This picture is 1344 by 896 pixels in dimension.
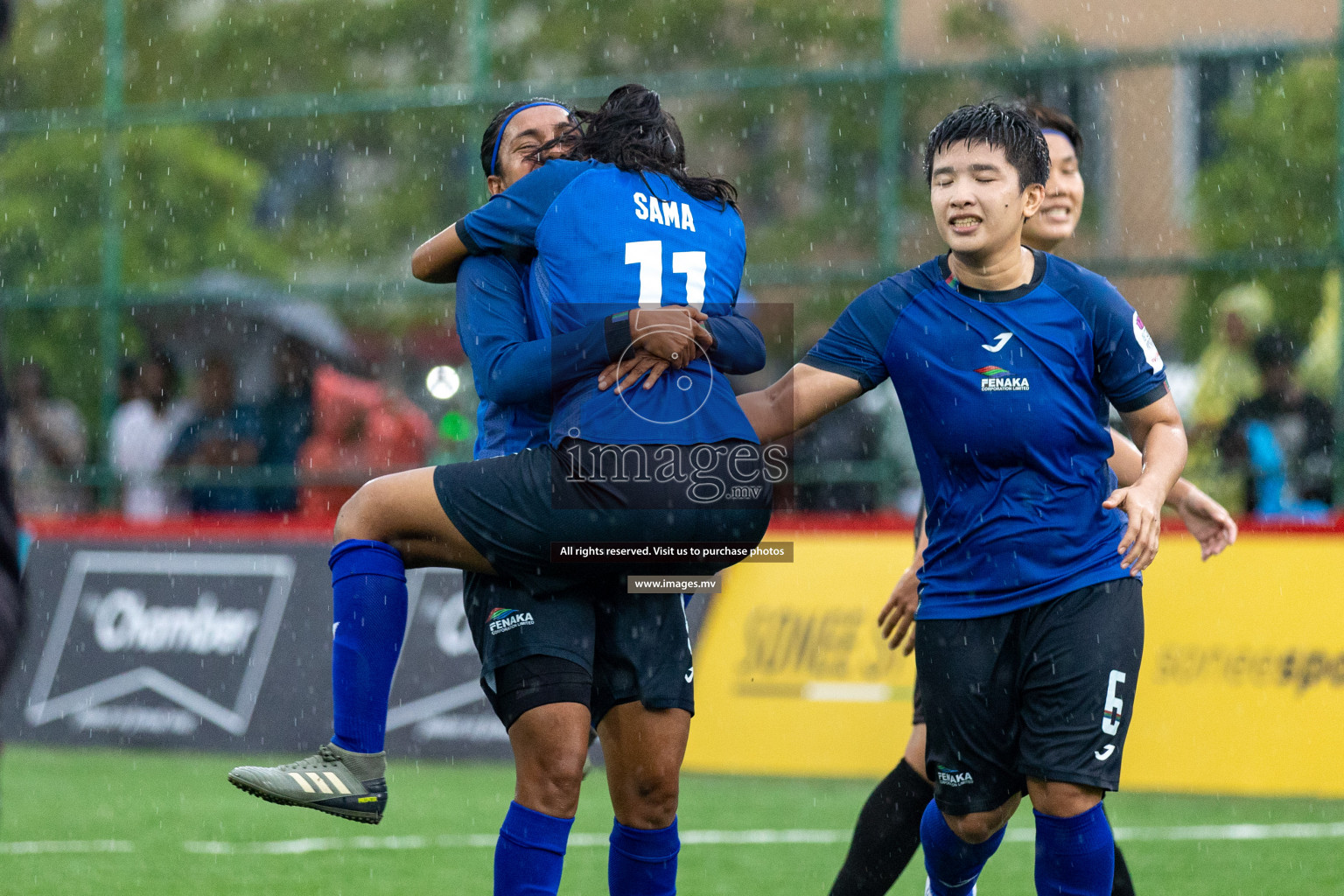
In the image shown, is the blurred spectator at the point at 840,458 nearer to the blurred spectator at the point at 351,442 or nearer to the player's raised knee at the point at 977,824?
the blurred spectator at the point at 351,442

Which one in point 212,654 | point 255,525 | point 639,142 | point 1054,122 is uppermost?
point 1054,122

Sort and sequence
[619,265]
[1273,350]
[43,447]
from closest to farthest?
[619,265] → [1273,350] → [43,447]

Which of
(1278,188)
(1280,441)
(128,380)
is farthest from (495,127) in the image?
(128,380)

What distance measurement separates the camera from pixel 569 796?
11.9ft

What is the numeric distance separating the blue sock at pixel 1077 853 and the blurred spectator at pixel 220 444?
7.03m

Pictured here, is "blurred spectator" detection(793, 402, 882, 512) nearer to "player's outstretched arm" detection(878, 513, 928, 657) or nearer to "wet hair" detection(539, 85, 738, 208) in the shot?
"player's outstretched arm" detection(878, 513, 928, 657)

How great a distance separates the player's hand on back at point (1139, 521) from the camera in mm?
3447

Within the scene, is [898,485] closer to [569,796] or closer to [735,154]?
[735,154]

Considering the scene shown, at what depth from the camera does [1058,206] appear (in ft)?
15.3

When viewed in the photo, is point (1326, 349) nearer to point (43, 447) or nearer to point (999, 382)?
point (999, 382)

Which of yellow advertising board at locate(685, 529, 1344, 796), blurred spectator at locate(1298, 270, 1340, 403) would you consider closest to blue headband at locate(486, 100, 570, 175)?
yellow advertising board at locate(685, 529, 1344, 796)

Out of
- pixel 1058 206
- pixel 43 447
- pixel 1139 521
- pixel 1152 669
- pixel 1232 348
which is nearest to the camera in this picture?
pixel 1139 521

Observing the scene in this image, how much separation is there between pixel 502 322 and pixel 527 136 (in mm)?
550

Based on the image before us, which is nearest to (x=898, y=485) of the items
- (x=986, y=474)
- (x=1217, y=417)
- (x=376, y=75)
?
(x=1217, y=417)
